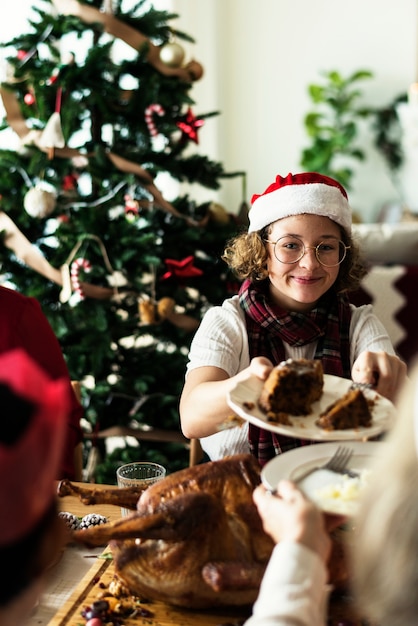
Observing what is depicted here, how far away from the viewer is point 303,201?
5.26 ft

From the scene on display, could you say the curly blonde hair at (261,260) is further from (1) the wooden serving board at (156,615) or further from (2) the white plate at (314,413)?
(1) the wooden serving board at (156,615)

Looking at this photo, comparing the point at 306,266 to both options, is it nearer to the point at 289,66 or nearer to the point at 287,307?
the point at 287,307

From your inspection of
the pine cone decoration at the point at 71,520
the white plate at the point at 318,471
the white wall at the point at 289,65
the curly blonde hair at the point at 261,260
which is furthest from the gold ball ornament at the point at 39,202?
the white wall at the point at 289,65

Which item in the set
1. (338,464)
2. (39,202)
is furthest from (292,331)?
(39,202)

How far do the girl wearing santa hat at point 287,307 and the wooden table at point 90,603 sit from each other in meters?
0.43

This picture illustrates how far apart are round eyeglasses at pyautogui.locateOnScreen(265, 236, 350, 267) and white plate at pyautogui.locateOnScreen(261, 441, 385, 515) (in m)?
0.59

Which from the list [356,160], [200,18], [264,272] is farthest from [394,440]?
[356,160]

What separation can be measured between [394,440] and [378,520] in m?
0.09

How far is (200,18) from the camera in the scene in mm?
5211

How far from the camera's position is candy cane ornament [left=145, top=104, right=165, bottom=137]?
2.29 m

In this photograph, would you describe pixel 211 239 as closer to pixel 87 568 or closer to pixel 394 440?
pixel 87 568

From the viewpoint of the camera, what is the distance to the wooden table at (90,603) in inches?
38.1

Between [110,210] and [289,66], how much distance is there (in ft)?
13.8

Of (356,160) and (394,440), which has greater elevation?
(356,160)
